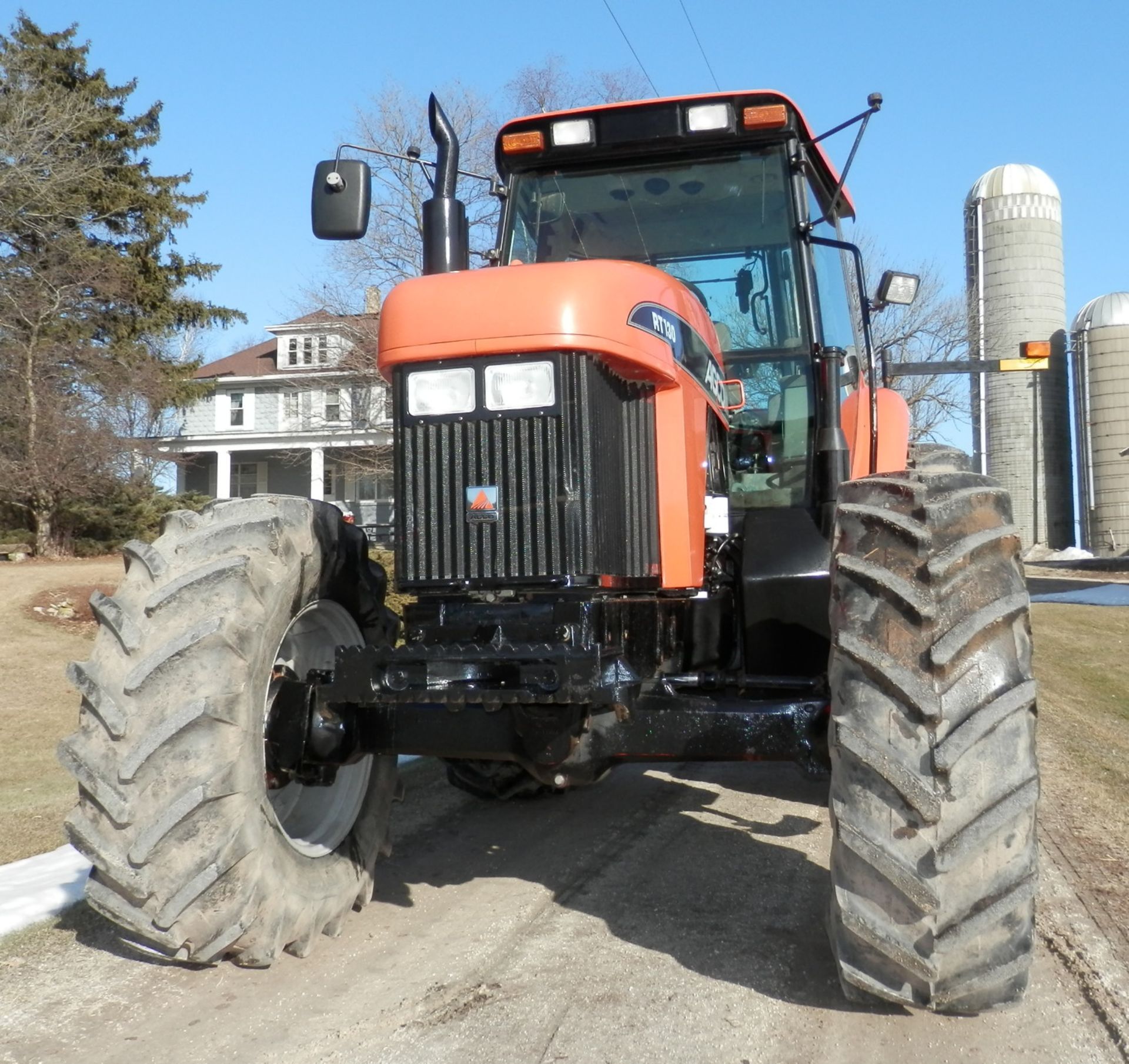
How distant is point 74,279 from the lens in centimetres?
2308

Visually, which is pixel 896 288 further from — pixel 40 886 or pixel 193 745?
pixel 40 886

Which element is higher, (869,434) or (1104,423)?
(1104,423)

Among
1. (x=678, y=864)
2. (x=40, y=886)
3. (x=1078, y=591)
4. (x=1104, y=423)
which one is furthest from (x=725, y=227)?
(x=1104, y=423)

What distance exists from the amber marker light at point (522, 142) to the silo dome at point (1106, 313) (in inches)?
1060

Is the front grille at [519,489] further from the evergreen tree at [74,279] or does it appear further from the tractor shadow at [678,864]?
the evergreen tree at [74,279]

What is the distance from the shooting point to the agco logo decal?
3609 millimetres

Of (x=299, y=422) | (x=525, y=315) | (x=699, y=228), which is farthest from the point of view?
(x=299, y=422)

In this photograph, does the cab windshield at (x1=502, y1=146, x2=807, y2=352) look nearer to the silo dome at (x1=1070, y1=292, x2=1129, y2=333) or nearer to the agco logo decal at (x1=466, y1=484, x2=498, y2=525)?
the agco logo decal at (x1=466, y1=484, x2=498, y2=525)

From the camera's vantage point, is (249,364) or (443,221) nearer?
(443,221)

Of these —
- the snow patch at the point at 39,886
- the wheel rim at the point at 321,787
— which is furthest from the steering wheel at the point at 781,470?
the snow patch at the point at 39,886

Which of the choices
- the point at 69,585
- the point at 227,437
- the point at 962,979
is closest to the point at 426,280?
the point at 962,979

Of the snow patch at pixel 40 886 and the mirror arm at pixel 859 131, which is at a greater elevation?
the mirror arm at pixel 859 131

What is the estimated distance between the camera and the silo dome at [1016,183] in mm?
28828

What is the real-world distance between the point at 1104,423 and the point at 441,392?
90.4 ft
